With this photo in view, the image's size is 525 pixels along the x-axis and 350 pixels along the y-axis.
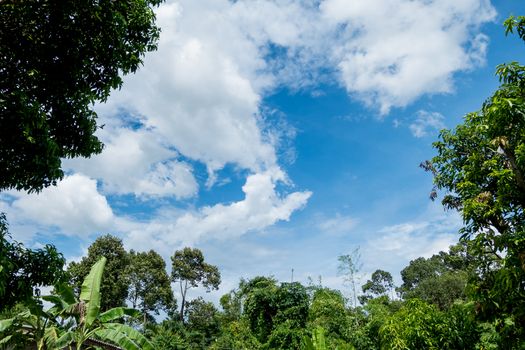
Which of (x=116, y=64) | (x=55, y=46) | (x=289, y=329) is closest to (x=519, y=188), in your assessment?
(x=116, y=64)

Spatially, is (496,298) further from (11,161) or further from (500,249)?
(11,161)

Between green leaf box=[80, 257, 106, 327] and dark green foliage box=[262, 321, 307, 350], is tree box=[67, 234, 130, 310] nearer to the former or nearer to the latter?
dark green foliage box=[262, 321, 307, 350]

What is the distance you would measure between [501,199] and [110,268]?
37.7m

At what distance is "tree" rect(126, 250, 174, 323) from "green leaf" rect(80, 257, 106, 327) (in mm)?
28501

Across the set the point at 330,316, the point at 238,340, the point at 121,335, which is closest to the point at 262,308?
the point at 330,316

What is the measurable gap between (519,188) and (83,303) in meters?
13.1

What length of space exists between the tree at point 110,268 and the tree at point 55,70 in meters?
32.7

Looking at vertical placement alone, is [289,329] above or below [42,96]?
below

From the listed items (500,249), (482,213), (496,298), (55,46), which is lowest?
(496,298)

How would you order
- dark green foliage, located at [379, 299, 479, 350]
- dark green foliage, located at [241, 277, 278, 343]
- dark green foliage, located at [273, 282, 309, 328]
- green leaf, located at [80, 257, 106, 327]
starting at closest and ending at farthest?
1. green leaf, located at [80, 257, 106, 327]
2. dark green foliage, located at [379, 299, 479, 350]
3. dark green foliage, located at [273, 282, 309, 328]
4. dark green foliage, located at [241, 277, 278, 343]

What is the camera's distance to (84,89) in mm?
8039

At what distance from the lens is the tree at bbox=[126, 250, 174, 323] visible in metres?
40.5

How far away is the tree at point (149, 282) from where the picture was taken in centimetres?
4047

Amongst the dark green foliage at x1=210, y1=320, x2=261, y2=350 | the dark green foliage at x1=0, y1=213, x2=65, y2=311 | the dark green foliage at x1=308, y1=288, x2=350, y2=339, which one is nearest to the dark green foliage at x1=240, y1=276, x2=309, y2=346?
the dark green foliage at x1=210, y1=320, x2=261, y2=350
